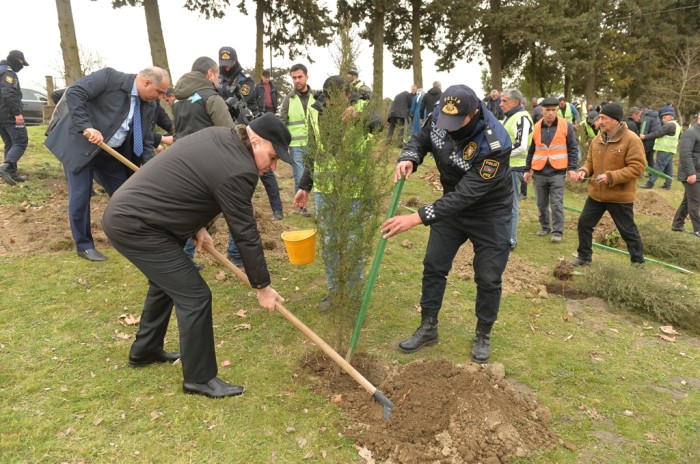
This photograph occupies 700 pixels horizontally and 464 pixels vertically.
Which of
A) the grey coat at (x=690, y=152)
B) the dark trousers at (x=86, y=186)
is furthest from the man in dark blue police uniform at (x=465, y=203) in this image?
the grey coat at (x=690, y=152)

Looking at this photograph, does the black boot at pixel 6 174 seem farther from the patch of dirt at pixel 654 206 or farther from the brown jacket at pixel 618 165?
the patch of dirt at pixel 654 206

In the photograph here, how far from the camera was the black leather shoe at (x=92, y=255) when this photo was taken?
5.23 m

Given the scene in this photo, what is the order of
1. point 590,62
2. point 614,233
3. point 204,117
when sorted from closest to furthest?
1. point 204,117
2. point 614,233
3. point 590,62

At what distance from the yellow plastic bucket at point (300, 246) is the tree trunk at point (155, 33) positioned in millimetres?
10531

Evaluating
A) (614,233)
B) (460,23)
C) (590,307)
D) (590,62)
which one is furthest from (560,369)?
(590,62)

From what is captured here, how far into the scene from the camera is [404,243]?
6.61 metres

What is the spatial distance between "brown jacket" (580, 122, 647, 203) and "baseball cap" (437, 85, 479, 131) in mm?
3291

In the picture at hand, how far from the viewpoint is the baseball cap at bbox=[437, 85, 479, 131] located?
316cm

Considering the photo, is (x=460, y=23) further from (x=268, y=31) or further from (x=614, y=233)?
(x=614, y=233)

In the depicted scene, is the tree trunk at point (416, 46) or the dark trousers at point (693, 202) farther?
the tree trunk at point (416, 46)

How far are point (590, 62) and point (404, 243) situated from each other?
25.0 m

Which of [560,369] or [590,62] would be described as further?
[590,62]

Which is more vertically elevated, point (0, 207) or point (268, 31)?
point (268, 31)

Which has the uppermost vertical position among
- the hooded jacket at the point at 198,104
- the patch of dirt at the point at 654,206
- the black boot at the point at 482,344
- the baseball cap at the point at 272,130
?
the hooded jacket at the point at 198,104
